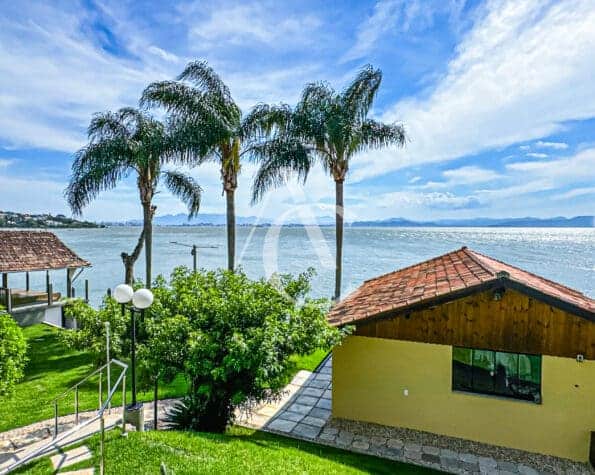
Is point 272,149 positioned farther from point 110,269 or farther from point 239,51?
point 110,269

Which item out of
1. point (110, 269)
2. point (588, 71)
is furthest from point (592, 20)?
point (110, 269)

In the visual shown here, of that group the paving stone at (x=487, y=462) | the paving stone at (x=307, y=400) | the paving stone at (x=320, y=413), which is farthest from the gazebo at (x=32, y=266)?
the paving stone at (x=487, y=462)

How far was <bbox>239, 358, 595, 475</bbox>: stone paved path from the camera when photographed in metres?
7.39

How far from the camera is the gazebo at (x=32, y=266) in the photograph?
1758 cm

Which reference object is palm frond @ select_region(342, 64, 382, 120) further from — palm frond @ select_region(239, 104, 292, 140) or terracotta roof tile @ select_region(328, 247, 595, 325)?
terracotta roof tile @ select_region(328, 247, 595, 325)

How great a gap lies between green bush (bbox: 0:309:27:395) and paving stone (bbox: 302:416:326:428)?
6.56 m

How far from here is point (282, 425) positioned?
8.74 metres

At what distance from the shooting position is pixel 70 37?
11008 mm

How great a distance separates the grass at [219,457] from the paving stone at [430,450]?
0.70 m

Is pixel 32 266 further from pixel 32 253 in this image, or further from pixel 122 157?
pixel 122 157

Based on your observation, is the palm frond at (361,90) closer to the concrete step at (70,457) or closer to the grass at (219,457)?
the grass at (219,457)

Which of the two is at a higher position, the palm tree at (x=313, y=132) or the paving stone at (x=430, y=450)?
the palm tree at (x=313, y=132)

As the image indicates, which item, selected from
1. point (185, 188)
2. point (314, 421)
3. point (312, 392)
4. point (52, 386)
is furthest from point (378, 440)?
point (185, 188)

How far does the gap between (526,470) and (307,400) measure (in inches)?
200
